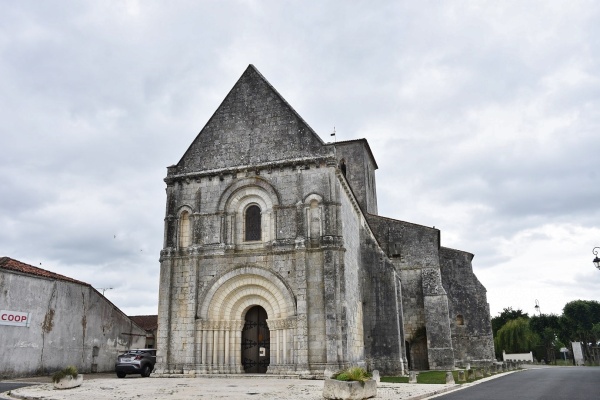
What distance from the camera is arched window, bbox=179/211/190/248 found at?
2223 centimetres

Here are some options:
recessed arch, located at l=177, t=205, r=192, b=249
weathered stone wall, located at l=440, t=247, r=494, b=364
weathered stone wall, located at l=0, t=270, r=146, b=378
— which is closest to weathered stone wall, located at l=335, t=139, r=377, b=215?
weathered stone wall, located at l=440, t=247, r=494, b=364

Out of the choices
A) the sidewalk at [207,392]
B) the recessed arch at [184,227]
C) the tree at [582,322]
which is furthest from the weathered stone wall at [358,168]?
the tree at [582,322]

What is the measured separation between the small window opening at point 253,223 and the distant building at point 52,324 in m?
11.0

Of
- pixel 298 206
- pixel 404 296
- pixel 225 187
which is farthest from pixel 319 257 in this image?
pixel 404 296

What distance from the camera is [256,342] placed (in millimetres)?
21234

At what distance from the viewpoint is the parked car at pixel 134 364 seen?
21.3m

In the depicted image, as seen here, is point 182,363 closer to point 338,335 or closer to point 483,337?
point 338,335

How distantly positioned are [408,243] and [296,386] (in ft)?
56.9

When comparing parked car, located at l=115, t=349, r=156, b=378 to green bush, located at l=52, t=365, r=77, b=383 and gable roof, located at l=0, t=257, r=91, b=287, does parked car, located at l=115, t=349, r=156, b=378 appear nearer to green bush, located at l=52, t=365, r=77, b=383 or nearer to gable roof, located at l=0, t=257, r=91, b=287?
green bush, located at l=52, t=365, r=77, b=383

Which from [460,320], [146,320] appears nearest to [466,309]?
[460,320]

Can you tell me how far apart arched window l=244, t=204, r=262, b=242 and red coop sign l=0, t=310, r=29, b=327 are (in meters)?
11.2

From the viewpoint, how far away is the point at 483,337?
104ft

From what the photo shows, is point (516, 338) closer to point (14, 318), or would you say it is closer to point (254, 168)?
point (254, 168)

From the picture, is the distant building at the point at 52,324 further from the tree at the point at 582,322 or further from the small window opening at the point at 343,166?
the tree at the point at 582,322
